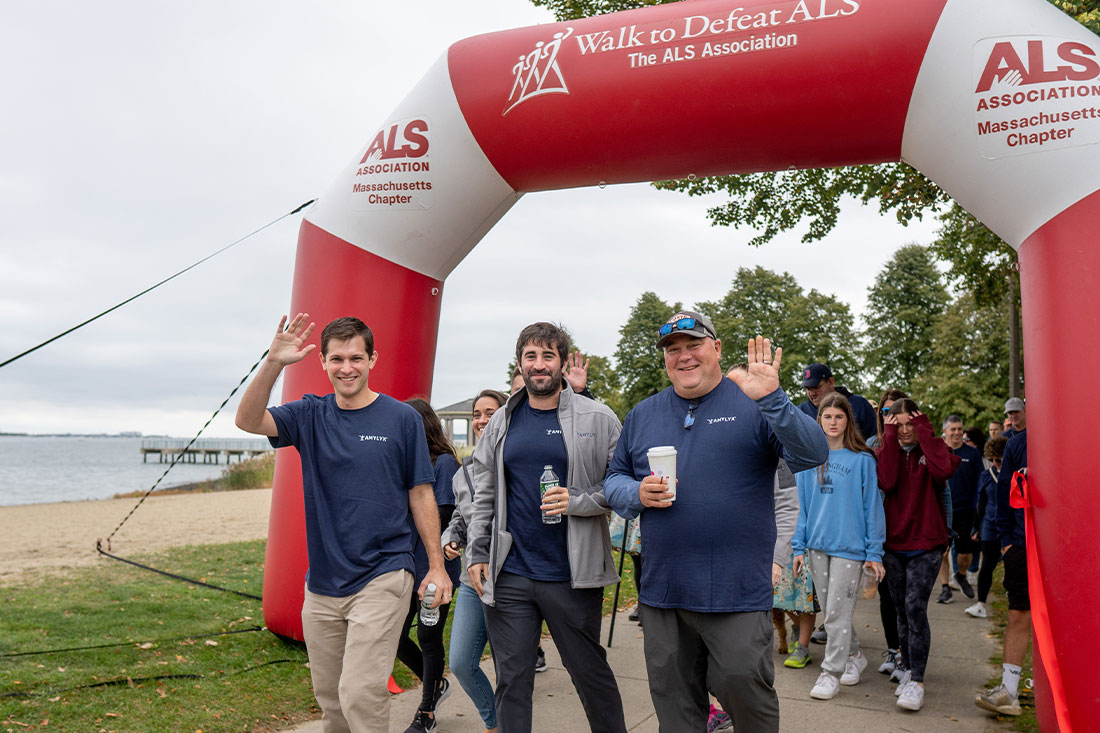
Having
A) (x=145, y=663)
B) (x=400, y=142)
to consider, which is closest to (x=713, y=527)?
(x=400, y=142)

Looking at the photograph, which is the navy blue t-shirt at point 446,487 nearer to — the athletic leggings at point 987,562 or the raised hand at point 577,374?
the raised hand at point 577,374

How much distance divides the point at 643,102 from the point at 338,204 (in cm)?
230

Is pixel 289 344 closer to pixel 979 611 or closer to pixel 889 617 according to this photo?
pixel 889 617

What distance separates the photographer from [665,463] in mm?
3324

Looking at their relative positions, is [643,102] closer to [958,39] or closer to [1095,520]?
[958,39]

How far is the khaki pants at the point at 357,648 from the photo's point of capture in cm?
347

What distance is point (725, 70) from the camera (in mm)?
5105

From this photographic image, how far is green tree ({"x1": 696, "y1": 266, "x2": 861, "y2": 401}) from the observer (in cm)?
4488

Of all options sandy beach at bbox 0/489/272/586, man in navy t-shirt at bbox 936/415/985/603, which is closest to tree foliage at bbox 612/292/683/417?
sandy beach at bbox 0/489/272/586

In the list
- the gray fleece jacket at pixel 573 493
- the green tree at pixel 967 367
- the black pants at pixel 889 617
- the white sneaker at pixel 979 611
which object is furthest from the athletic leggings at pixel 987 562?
the green tree at pixel 967 367

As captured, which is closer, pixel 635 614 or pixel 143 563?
pixel 635 614

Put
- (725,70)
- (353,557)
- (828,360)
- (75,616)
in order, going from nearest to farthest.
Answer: (353,557) → (725,70) → (75,616) → (828,360)

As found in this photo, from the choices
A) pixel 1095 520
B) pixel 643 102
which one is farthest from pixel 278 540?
pixel 1095 520

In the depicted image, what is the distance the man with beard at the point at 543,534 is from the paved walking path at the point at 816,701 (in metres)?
1.21
